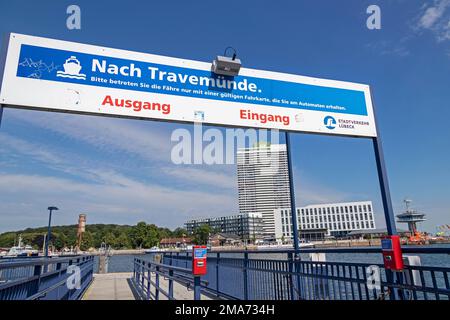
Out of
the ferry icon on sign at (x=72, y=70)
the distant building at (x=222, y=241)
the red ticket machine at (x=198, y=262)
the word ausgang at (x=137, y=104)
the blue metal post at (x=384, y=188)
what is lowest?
the distant building at (x=222, y=241)

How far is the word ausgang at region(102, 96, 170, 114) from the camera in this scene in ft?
13.9

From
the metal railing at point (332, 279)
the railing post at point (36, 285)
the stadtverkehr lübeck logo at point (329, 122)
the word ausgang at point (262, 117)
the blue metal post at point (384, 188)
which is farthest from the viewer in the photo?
the stadtverkehr lübeck logo at point (329, 122)

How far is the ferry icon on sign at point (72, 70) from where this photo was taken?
13.6ft

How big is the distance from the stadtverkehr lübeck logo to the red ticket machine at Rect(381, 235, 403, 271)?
230 centimetres

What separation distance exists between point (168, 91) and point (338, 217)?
11306 centimetres

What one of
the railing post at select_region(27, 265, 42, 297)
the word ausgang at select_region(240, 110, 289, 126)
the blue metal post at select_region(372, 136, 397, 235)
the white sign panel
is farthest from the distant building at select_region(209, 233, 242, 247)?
the railing post at select_region(27, 265, 42, 297)

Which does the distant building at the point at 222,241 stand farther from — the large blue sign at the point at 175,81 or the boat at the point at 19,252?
the large blue sign at the point at 175,81

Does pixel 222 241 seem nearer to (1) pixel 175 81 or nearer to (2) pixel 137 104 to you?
(1) pixel 175 81

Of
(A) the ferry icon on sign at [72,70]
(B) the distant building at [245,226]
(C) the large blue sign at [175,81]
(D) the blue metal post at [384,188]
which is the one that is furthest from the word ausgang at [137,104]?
(B) the distant building at [245,226]

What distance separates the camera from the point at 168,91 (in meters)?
4.60

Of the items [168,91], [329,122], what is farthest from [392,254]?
[168,91]

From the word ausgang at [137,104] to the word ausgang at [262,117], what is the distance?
1.28m

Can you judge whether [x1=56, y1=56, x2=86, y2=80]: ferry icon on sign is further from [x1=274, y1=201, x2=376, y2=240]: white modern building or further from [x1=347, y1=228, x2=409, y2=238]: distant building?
[x1=274, y1=201, x2=376, y2=240]: white modern building

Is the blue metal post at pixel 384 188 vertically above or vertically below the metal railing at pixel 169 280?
above
